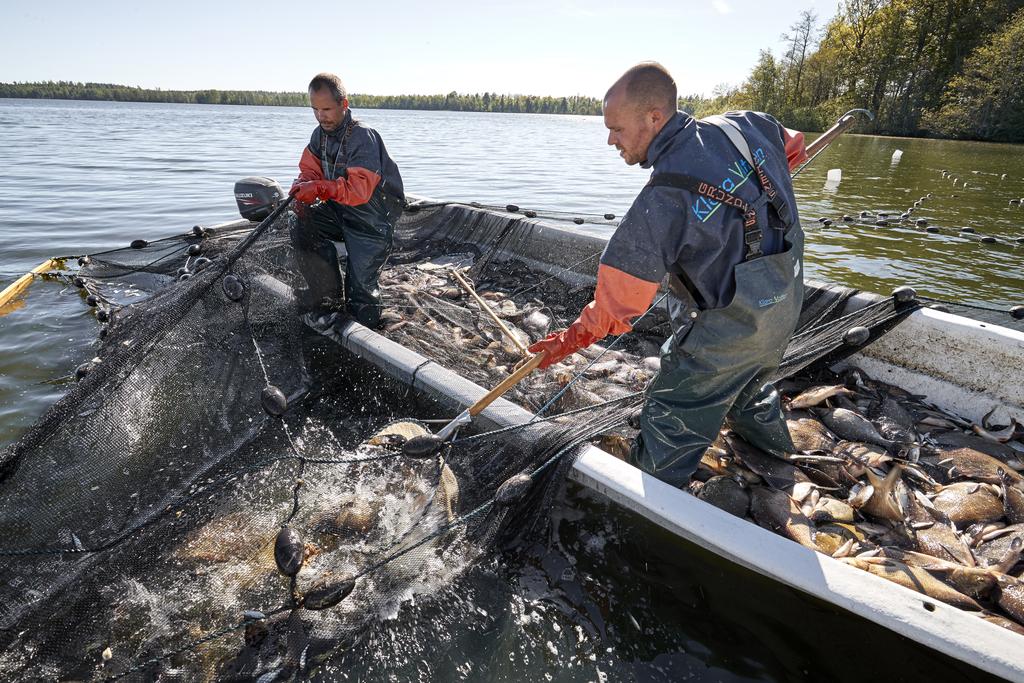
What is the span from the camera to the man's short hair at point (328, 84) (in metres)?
4.43

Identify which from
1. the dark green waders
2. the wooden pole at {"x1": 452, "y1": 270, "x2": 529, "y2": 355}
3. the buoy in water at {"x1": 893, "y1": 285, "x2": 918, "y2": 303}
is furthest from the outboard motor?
the buoy in water at {"x1": 893, "y1": 285, "x2": 918, "y2": 303}

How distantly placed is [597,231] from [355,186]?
7938mm

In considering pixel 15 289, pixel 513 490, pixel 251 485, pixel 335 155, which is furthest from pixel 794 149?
pixel 15 289

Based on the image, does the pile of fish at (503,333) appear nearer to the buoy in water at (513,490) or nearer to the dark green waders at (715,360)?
the dark green waders at (715,360)

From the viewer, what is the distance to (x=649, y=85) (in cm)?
238

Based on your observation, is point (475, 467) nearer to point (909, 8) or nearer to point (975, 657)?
point (975, 657)

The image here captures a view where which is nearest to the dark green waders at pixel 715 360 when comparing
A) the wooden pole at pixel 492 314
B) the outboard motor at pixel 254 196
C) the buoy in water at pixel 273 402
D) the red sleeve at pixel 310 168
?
the wooden pole at pixel 492 314

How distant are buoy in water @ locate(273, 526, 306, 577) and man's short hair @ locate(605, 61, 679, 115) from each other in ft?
8.37

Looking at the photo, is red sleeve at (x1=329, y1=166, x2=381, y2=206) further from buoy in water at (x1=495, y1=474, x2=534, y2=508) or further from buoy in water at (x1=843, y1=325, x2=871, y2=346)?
buoy in water at (x1=843, y1=325, x2=871, y2=346)

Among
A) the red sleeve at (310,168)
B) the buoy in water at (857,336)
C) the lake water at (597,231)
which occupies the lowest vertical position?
the lake water at (597,231)

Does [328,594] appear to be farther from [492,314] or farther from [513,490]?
[492,314]

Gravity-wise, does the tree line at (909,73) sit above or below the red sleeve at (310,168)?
above

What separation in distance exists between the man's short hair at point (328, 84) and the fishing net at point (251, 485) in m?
1.06

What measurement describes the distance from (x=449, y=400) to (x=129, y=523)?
1845 millimetres
